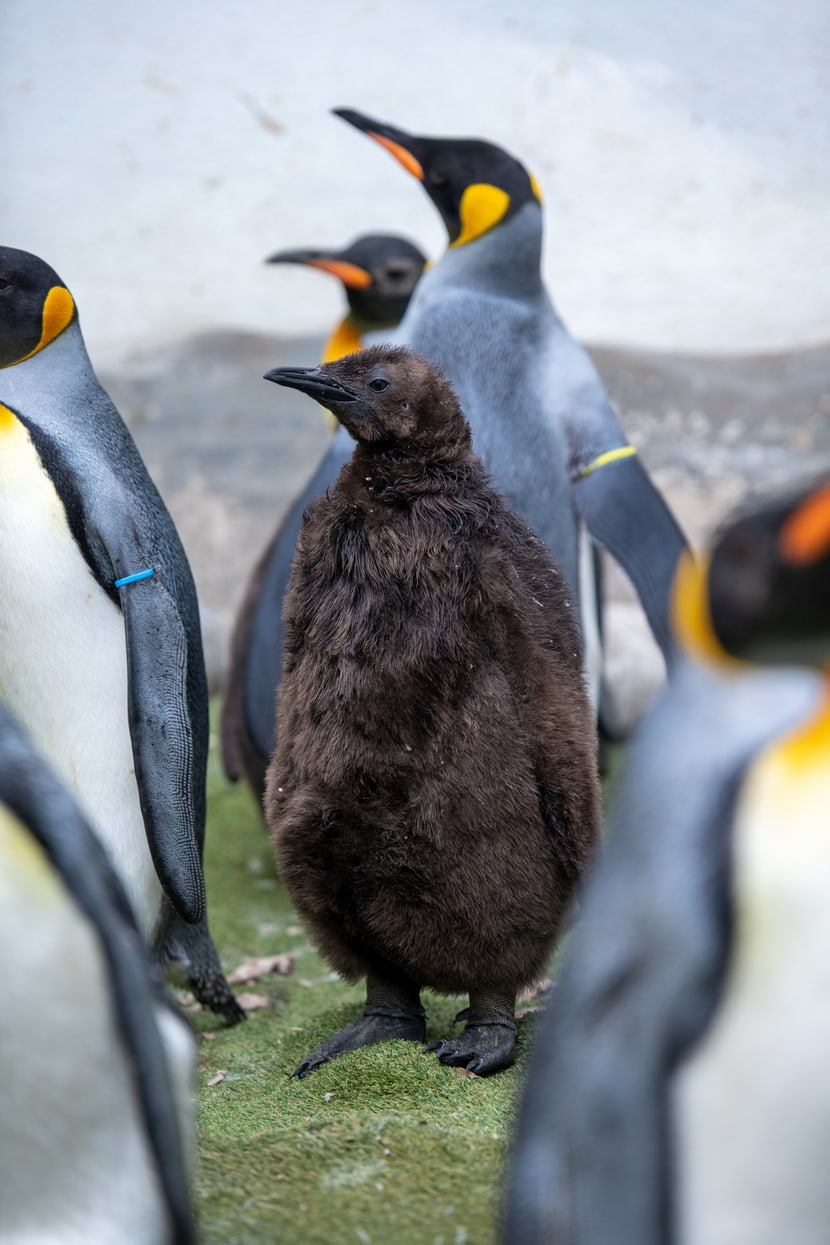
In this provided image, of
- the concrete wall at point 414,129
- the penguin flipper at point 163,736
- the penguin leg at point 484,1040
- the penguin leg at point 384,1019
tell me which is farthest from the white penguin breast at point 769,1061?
the concrete wall at point 414,129

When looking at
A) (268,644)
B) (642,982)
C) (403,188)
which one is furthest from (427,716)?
(403,188)

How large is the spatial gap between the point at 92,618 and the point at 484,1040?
0.87m

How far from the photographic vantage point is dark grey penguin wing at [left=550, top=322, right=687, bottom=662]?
267cm

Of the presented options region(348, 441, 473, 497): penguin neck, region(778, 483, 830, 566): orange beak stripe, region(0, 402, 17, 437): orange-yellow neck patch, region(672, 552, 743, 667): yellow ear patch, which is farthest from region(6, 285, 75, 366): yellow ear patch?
region(778, 483, 830, 566): orange beak stripe

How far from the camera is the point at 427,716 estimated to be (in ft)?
6.08

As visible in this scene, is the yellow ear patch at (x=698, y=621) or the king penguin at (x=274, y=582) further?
the king penguin at (x=274, y=582)

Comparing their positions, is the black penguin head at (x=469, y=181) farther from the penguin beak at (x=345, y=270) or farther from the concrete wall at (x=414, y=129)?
the concrete wall at (x=414, y=129)

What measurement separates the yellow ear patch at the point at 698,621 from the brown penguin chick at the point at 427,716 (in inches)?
30.8

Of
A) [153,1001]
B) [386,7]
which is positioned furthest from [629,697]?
[386,7]

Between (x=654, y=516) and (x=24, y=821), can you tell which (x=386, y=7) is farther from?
(x=24, y=821)

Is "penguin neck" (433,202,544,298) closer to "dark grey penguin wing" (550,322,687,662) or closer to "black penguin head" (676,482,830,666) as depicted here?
"dark grey penguin wing" (550,322,687,662)

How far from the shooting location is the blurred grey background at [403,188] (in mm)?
7328

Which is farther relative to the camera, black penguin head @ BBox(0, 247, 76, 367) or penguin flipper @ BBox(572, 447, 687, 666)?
penguin flipper @ BBox(572, 447, 687, 666)

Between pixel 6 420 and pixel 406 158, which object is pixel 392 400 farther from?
pixel 406 158
